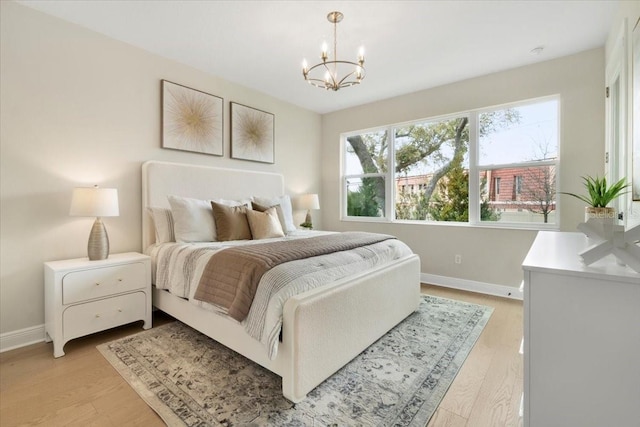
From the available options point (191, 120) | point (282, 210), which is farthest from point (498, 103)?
point (191, 120)

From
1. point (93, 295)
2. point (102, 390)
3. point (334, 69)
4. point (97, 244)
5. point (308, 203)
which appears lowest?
point (102, 390)

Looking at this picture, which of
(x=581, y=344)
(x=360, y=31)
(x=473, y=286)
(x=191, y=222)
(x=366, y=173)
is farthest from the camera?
(x=366, y=173)

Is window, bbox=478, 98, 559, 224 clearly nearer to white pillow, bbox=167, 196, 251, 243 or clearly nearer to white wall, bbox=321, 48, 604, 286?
white wall, bbox=321, 48, 604, 286

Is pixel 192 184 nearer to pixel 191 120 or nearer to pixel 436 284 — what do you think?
pixel 191 120

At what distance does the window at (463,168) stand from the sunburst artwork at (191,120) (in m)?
2.17

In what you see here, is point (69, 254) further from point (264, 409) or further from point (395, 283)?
point (395, 283)

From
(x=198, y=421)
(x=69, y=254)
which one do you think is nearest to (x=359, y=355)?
(x=198, y=421)

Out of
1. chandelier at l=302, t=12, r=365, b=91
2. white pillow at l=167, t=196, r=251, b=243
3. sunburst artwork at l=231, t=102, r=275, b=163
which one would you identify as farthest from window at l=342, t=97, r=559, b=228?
white pillow at l=167, t=196, r=251, b=243

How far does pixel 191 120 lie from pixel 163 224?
124 cm

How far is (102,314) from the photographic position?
226 centimetres

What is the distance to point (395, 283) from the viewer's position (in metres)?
2.40

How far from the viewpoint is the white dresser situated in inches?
36.3

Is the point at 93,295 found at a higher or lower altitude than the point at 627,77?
lower

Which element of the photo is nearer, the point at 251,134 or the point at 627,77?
the point at 627,77
